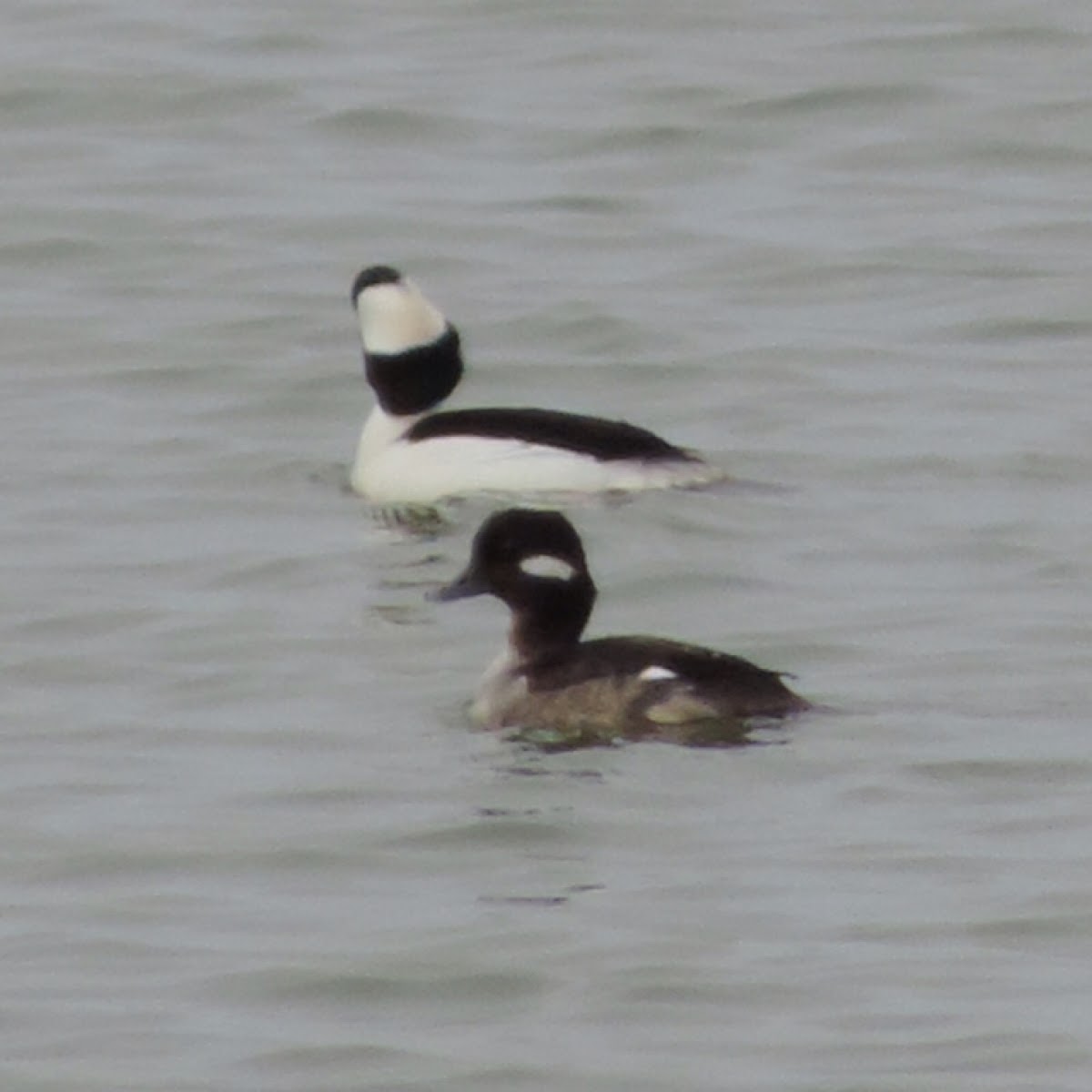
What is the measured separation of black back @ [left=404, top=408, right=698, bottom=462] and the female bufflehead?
2.78 metres

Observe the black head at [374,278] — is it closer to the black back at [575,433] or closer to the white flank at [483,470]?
Result: the white flank at [483,470]

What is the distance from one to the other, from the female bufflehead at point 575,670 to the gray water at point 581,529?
0.12 m

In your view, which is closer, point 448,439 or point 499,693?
point 499,693

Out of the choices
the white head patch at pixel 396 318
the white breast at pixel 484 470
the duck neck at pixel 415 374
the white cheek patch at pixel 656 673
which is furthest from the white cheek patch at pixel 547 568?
the white head patch at pixel 396 318

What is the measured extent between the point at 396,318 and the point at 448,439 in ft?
2.95

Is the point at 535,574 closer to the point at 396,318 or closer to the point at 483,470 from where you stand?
the point at 483,470

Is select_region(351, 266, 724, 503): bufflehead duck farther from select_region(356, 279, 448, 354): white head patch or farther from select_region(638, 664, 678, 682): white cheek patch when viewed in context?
select_region(638, 664, 678, 682): white cheek patch

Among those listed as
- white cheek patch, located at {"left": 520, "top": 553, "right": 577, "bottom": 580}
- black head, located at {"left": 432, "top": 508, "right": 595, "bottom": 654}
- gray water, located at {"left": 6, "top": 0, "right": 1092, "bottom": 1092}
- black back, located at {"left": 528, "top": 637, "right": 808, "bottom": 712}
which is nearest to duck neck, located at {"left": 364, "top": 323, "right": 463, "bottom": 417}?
gray water, located at {"left": 6, "top": 0, "right": 1092, "bottom": 1092}

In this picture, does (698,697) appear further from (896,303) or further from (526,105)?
(526,105)

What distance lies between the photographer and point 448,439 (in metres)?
15.7

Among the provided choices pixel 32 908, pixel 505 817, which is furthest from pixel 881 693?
pixel 32 908

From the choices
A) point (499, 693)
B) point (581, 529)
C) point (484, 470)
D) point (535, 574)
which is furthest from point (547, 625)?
point (484, 470)

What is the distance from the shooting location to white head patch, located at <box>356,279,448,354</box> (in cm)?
1634

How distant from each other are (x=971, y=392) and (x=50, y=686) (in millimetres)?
5186
